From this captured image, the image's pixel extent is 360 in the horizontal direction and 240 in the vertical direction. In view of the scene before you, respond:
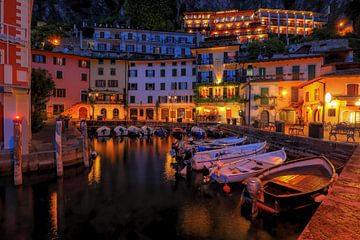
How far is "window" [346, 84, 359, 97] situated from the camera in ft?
90.5

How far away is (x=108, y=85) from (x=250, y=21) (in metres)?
61.8

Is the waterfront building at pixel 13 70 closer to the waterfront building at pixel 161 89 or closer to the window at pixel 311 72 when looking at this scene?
the window at pixel 311 72

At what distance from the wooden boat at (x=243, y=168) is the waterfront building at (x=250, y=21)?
3271 inches

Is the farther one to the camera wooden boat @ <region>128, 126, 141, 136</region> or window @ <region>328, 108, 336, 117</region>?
wooden boat @ <region>128, 126, 141, 136</region>

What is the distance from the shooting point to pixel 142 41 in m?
73.4

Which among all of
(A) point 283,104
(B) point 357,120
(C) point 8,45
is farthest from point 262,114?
(C) point 8,45

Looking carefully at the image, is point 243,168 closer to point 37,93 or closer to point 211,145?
point 211,145

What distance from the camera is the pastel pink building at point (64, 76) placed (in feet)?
175

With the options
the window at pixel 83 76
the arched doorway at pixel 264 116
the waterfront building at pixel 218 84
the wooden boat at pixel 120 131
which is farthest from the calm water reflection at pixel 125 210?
the window at pixel 83 76

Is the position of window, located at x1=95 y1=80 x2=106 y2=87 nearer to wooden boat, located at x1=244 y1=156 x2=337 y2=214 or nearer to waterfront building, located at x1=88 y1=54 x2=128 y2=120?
waterfront building, located at x1=88 y1=54 x2=128 y2=120

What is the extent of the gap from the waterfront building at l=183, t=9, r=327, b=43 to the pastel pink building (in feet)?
159

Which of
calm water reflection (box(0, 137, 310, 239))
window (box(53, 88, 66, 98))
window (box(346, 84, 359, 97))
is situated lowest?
calm water reflection (box(0, 137, 310, 239))

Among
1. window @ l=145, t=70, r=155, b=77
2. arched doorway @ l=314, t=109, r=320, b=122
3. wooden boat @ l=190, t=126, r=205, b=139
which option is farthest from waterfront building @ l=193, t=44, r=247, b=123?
arched doorway @ l=314, t=109, r=320, b=122

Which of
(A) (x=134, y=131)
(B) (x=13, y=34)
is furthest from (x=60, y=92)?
(B) (x=13, y=34)
